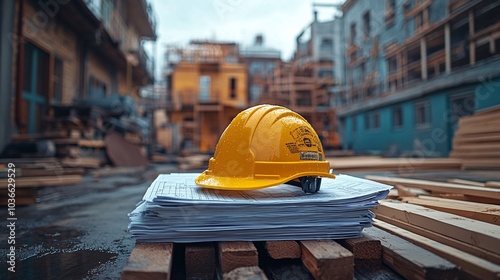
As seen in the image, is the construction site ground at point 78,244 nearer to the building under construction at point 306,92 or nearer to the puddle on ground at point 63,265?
the puddle on ground at point 63,265

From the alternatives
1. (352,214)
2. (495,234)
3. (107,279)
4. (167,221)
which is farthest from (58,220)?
(495,234)

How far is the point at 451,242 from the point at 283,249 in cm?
86

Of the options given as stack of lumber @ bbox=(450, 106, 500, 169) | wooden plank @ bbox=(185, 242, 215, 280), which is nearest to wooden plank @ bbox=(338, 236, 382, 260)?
wooden plank @ bbox=(185, 242, 215, 280)

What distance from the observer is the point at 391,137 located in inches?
707

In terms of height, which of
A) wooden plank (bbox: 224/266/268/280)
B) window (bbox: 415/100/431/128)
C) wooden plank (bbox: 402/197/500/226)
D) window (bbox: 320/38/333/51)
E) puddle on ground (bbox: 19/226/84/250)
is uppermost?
window (bbox: 320/38/333/51)

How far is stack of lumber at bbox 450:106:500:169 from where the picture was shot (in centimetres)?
662

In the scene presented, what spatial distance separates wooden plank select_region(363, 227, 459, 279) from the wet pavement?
152 centimetres

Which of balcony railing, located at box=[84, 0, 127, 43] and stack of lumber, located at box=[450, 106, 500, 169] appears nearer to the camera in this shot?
stack of lumber, located at box=[450, 106, 500, 169]

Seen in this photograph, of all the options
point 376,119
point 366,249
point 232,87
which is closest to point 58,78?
point 366,249

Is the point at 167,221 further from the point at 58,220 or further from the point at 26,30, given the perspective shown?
the point at 26,30

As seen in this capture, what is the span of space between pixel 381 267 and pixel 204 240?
97cm

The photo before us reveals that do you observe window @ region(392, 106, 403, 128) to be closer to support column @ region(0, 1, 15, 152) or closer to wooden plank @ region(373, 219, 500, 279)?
wooden plank @ region(373, 219, 500, 279)

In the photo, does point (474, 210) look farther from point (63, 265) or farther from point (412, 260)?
point (63, 265)

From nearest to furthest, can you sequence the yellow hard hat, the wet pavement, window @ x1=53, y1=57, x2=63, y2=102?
1. the wet pavement
2. the yellow hard hat
3. window @ x1=53, y1=57, x2=63, y2=102
